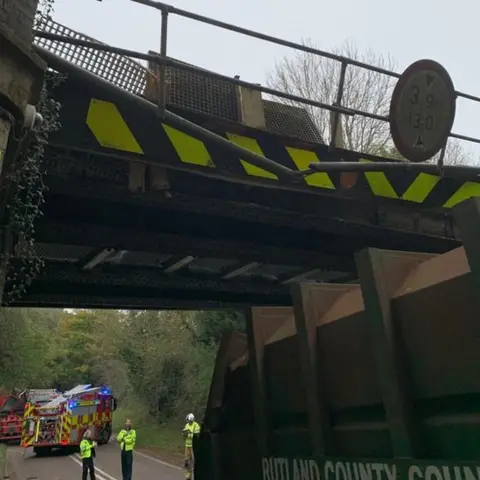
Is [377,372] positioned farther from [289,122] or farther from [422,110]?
[289,122]

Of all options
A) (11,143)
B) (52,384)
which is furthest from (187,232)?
(52,384)

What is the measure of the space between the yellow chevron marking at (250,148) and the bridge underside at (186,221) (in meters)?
0.02

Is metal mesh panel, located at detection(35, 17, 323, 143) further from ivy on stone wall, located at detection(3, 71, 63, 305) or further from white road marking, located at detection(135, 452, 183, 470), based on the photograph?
white road marking, located at detection(135, 452, 183, 470)

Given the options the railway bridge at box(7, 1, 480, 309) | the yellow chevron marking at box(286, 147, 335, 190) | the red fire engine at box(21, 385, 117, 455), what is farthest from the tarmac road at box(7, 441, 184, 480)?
the yellow chevron marking at box(286, 147, 335, 190)

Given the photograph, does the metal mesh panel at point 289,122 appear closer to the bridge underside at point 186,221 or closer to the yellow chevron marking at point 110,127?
the bridge underside at point 186,221

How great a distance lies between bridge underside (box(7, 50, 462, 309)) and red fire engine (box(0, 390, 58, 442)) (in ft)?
84.8

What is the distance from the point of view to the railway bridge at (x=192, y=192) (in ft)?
15.1

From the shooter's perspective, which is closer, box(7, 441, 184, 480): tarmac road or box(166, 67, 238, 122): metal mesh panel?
box(166, 67, 238, 122): metal mesh panel

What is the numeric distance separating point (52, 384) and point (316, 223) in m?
58.7

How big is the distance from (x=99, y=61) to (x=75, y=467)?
1975 cm

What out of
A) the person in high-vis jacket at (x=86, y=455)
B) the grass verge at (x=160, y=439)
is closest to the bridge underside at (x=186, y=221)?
the person in high-vis jacket at (x=86, y=455)

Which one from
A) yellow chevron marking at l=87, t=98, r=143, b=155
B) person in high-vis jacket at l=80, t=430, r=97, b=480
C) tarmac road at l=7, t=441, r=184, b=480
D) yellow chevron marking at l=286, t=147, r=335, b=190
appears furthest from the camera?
tarmac road at l=7, t=441, r=184, b=480

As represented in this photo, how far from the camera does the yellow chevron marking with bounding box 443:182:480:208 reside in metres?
6.35

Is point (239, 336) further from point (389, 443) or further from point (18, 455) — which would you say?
point (18, 455)
